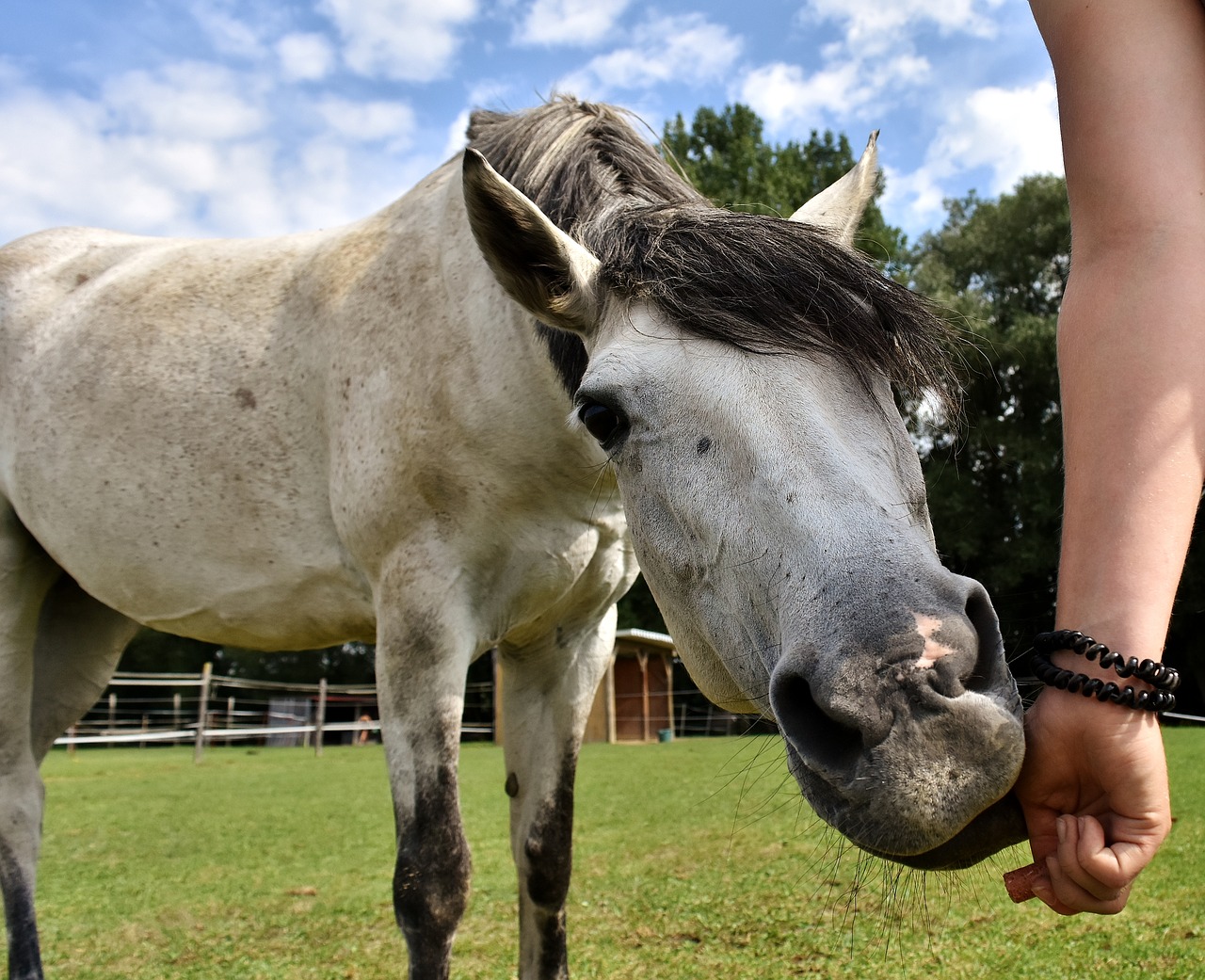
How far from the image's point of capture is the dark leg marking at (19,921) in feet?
11.3

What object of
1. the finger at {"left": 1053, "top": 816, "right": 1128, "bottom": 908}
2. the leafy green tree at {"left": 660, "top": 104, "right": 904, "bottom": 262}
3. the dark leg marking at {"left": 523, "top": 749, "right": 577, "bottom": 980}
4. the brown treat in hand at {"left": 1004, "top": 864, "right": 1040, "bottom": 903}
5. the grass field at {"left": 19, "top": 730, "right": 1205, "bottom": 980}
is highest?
the leafy green tree at {"left": 660, "top": 104, "right": 904, "bottom": 262}

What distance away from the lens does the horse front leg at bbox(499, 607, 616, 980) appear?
10.3 ft

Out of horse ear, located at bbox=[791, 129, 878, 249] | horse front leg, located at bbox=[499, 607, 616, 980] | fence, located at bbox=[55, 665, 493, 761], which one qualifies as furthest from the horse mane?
fence, located at bbox=[55, 665, 493, 761]

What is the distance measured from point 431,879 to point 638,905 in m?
1.81

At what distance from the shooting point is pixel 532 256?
2.32 metres

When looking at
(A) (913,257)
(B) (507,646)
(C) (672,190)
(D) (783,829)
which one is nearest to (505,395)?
(C) (672,190)

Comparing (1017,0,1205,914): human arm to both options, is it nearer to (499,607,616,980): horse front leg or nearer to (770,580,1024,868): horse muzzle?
(770,580,1024,868): horse muzzle

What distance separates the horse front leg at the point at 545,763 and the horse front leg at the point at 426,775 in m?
0.50

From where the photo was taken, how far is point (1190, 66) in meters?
1.08

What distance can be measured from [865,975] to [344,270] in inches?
115

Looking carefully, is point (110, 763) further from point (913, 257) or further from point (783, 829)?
point (913, 257)

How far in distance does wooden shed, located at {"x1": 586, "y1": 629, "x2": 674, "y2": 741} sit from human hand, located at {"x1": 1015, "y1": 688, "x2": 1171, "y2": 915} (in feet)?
74.6

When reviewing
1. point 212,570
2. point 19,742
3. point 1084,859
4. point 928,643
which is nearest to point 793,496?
point 928,643

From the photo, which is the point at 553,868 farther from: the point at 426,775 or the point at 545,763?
the point at 426,775
